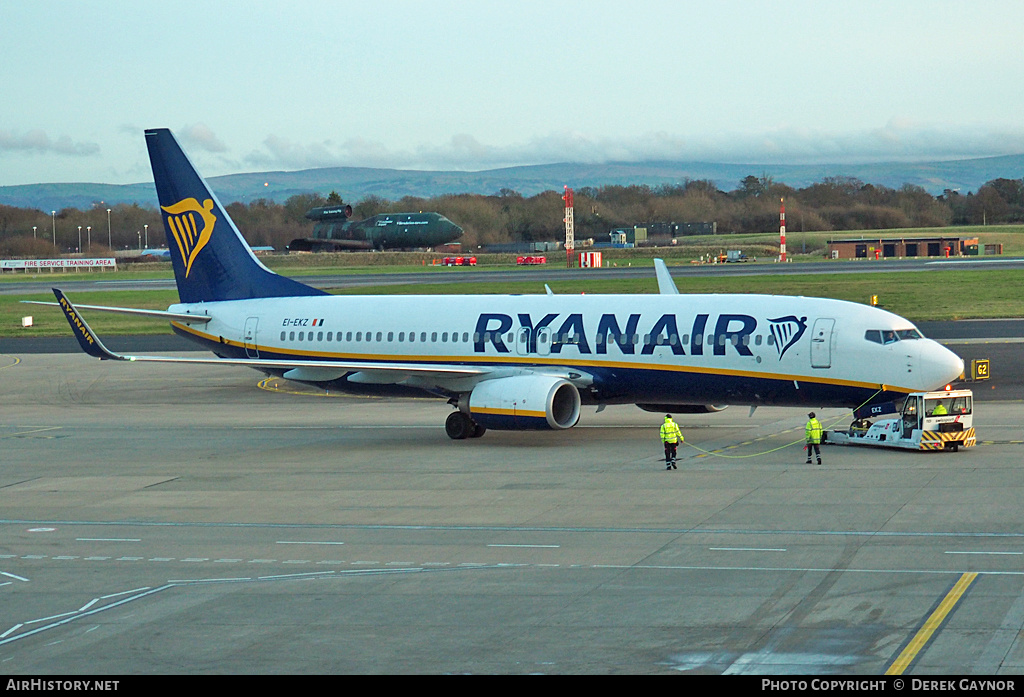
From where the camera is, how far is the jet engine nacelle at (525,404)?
3278 centimetres

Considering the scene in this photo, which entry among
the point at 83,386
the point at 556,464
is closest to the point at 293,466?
the point at 556,464

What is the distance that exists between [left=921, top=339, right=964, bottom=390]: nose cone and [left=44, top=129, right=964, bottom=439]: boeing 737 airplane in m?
0.03

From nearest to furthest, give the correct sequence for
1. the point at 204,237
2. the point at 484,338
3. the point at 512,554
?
the point at 512,554
the point at 484,338
the point at 204,237

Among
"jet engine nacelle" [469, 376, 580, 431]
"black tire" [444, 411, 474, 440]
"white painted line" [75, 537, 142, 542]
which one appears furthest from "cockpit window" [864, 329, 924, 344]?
"white painted line" [75, 537, 142, 542]

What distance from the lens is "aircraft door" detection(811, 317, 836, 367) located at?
3173 cm

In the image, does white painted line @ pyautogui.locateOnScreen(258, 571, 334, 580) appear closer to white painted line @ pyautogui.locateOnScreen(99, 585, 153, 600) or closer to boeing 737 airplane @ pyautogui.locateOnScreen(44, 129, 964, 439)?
white painted line @ pyautogui.locateOnScreen(99, 585, 153, 600)

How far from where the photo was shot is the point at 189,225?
1676 inches

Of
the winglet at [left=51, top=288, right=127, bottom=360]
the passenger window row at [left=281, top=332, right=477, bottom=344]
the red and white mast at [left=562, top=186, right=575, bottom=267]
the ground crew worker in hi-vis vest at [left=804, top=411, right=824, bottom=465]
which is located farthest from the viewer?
the red and white mast at [left=562, top=186, right=575, bottom=267]

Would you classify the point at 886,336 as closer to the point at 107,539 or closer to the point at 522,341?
the point at 522,341

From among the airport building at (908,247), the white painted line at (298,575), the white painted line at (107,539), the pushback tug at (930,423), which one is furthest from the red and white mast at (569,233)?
the white painted line at (298,575)

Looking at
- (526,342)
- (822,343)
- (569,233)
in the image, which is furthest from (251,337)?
(569,233)

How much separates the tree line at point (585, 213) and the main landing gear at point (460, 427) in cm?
10675

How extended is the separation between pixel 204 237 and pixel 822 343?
22476 mm

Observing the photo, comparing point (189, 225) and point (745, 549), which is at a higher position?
point (189, 225)
